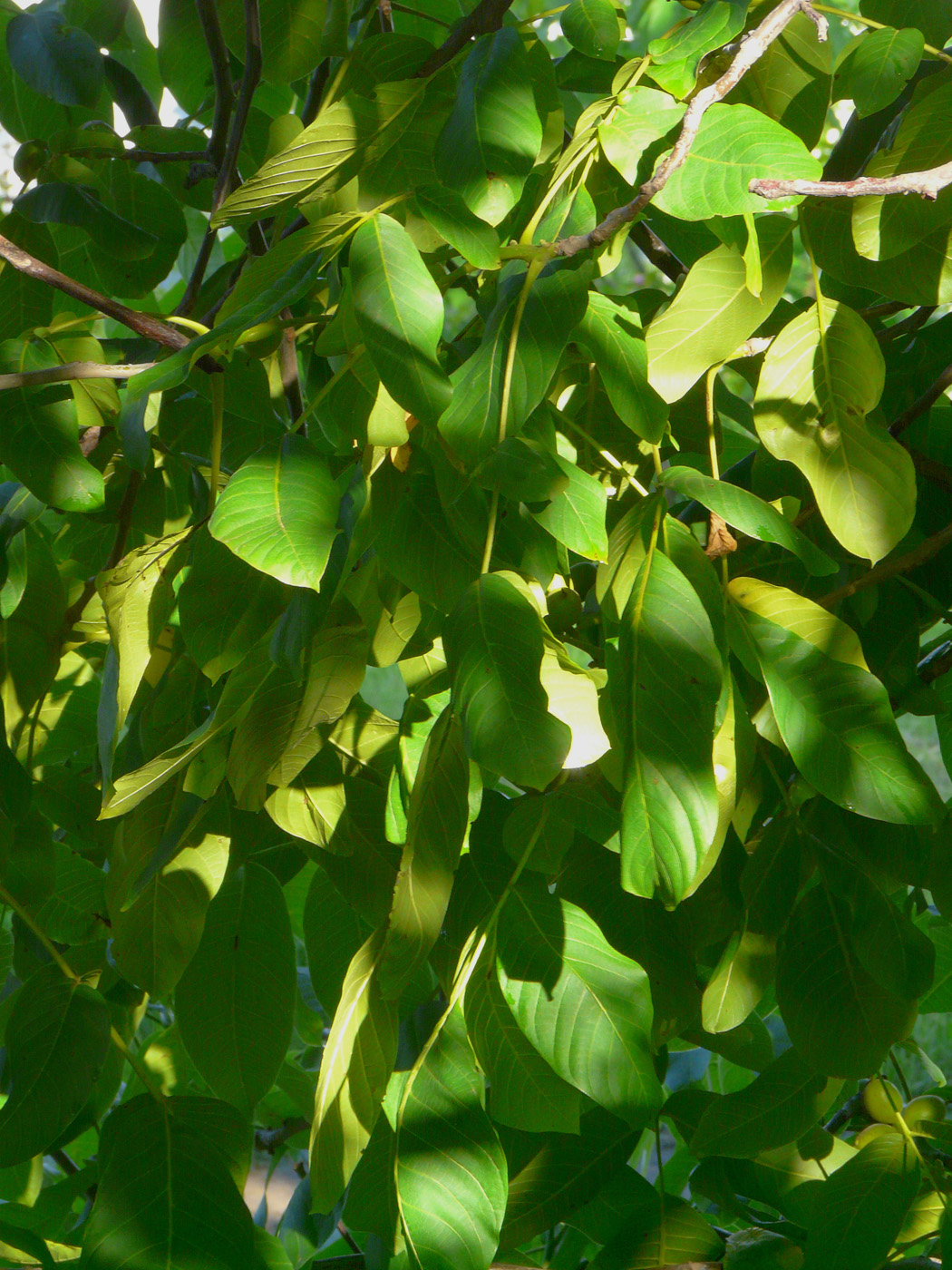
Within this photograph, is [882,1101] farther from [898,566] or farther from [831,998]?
[898,566]

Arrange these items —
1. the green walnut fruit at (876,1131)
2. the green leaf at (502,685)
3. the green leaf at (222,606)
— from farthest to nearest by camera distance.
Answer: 1. the green walnut fruit at (876,1131)
2. the green leaf at (222,606)
3. the green leaf at (502,685)

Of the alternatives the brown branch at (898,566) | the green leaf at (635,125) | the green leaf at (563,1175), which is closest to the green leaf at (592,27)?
the green leaf at (635,125)

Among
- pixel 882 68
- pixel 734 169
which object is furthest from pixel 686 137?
pixel 882 68

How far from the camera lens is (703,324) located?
0.32 m

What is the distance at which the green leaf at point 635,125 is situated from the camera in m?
0.29

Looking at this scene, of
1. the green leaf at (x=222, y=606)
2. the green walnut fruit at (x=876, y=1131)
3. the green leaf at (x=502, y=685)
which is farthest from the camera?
the green walnut fruit at (x=876, y=1131)

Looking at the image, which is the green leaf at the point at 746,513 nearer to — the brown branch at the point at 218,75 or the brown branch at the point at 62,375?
the brown branch at the point at 62,375

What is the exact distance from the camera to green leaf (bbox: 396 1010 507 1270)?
0.29m

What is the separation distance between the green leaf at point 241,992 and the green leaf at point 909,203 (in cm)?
32

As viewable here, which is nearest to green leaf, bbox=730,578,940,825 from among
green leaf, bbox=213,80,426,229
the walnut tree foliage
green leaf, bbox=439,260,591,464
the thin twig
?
the walnut tree foliage

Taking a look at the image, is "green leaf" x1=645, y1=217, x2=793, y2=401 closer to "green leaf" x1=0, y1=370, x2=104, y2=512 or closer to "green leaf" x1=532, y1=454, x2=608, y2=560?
"green leaf" x1=532, y1=454, x2=608, y2=560

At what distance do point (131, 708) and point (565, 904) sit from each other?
Answer: 18cm

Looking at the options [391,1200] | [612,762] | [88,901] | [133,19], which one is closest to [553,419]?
[612,762]

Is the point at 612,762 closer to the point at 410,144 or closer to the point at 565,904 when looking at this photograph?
the point at 565,904
